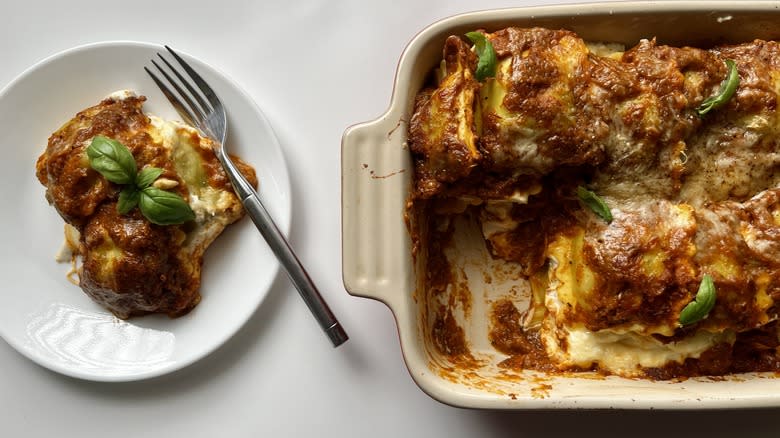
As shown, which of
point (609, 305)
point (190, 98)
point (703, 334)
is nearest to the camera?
point (609, 305)

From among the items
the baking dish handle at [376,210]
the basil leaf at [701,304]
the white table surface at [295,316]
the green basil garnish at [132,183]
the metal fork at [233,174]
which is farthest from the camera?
the white table surface at [295,316]

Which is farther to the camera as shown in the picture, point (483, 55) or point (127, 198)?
point (127, 198)

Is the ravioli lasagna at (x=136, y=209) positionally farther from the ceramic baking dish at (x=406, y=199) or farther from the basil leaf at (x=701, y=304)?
the basil leaf at (x=701, y=304)

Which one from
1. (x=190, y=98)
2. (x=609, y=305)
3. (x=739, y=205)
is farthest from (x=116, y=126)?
(x=739, y=205)

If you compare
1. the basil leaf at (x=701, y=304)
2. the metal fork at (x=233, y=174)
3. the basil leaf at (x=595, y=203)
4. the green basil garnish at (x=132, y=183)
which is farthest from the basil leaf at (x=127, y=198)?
the basil leaf at (x=701, y=304)

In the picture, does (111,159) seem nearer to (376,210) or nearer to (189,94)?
(189,94)

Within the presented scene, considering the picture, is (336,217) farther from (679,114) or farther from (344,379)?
(679,114)

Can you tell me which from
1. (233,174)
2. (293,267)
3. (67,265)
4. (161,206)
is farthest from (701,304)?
(67,265)

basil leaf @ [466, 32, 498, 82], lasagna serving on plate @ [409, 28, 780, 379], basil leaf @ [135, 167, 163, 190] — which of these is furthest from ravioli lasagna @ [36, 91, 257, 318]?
basil leaf @ [466, 32, 498, 82]
